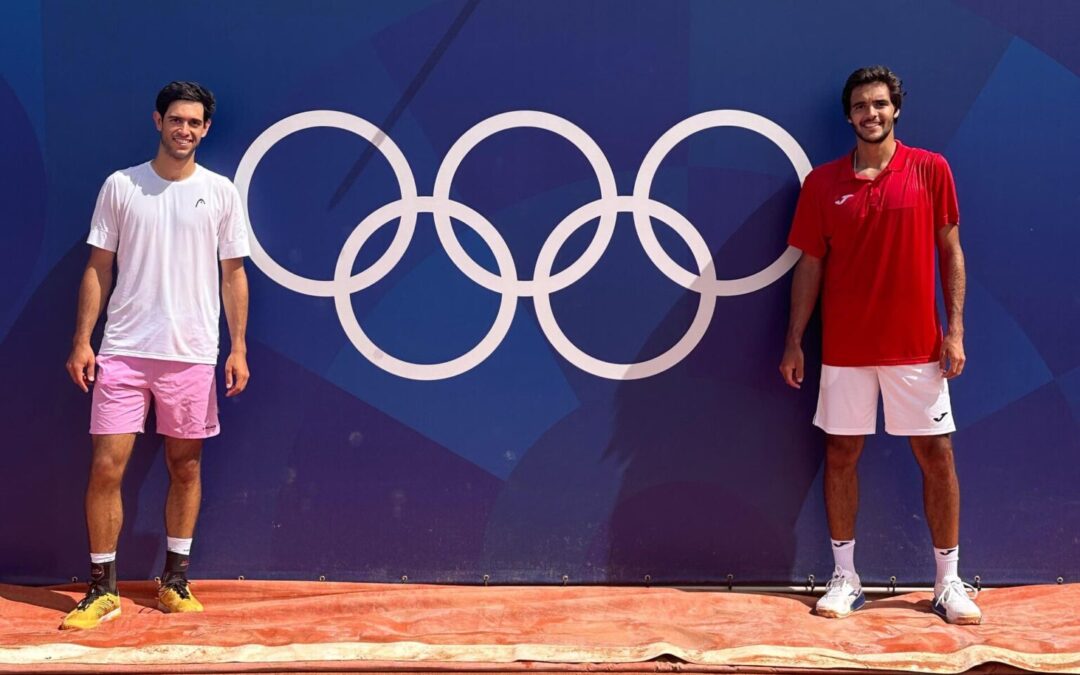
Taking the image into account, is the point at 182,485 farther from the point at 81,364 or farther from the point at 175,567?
the point at 81,364

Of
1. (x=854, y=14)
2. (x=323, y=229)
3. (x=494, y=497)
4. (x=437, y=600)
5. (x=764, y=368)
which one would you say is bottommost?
(x=437, y=600)

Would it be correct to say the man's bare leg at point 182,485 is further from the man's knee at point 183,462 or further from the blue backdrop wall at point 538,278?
the blue backdrop wall at point 538,278

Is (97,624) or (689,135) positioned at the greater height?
(689,135)

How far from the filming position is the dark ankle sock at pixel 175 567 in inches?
178

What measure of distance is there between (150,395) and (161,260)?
1.90ft

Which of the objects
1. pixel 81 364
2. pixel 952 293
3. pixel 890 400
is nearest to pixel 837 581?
pixel 890 400

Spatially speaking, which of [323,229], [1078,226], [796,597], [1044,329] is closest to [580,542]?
[796,597]

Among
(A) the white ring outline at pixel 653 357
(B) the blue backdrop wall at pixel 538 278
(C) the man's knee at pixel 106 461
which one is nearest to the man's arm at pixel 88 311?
(C) the man's knee at pixel 106 461

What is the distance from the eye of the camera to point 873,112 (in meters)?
4.42

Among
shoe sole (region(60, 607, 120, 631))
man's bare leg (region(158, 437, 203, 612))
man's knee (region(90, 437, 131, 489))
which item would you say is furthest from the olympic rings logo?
shoe sole (region(60, 607, 120, 631))

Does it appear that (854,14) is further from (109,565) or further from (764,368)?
(109,565)

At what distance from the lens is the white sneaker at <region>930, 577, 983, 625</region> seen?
4.32 meters

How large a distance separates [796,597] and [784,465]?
1.89ft

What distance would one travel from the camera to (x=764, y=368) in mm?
4828
